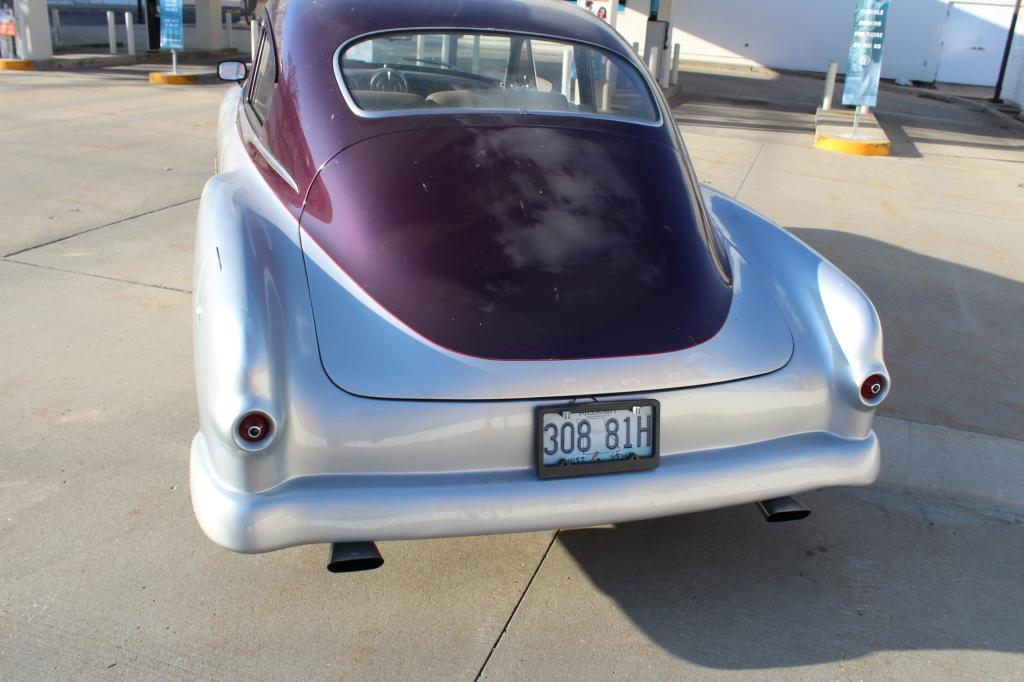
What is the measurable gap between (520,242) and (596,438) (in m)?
0.70

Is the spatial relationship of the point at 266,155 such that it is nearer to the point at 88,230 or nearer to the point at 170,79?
the point at 88,230

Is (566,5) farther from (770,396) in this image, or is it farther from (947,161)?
(947,161)

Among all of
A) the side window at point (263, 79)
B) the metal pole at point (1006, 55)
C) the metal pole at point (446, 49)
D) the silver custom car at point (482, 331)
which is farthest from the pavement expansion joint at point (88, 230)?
the metal pole at point (1006, 55)

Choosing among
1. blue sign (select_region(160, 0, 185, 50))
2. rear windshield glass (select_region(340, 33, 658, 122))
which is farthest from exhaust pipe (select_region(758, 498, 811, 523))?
blue sign (select_region(160, 0, 185, 50))

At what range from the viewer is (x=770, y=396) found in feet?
9.19

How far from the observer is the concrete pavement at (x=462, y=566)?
8.76ft

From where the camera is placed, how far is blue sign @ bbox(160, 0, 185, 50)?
15.7 m

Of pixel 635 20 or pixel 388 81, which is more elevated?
pixel 635 20

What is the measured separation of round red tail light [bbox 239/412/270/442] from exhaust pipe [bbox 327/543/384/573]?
394 mm

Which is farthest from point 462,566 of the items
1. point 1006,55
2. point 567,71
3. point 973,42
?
point 973,42

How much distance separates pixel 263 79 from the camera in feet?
13.7

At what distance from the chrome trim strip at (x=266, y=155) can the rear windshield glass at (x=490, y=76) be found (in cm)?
36

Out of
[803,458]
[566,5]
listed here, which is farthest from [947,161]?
[803,458]

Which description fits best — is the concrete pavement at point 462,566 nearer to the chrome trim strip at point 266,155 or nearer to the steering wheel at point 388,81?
the chrome trim strip at point 266,155
